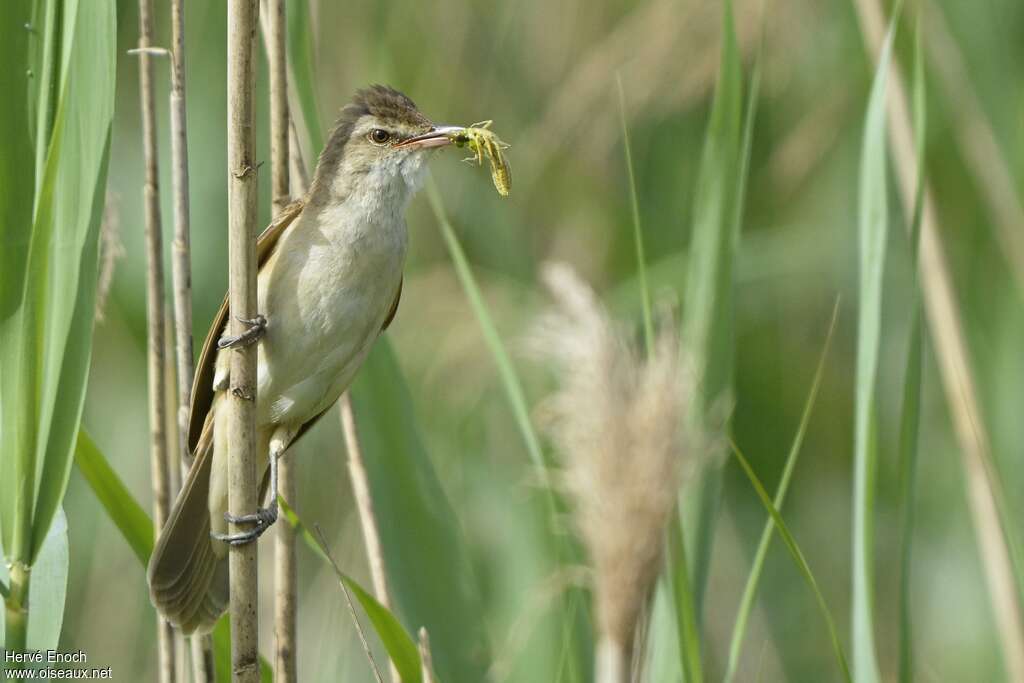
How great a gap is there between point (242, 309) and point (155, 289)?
0.69 meters

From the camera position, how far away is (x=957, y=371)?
3109 millimetres

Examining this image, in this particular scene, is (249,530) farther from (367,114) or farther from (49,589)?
(367,114)

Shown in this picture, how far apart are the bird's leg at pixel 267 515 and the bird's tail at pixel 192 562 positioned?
0.15 metres

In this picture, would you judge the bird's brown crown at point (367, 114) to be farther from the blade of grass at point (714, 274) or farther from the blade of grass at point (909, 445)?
the blade of grass at point (909, 445)

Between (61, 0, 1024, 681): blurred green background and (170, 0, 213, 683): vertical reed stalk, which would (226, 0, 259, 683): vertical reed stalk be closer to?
(170, 0, 213, 683): vertical reed stalk

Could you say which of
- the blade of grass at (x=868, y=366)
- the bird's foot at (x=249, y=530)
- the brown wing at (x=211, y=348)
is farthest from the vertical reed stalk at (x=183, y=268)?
the blade of grass at (x=868, y=366)

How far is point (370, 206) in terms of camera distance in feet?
9.23

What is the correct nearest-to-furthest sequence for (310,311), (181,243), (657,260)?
(181,243) → (310,311) → (657,260)

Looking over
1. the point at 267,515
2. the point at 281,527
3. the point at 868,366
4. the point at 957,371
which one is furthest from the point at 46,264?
the point at 957,371

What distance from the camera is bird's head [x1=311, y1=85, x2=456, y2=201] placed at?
2.83 metres

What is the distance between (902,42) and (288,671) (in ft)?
7.46

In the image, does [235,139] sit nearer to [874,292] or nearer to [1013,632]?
[874,292]

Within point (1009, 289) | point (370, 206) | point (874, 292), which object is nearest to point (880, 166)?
point (874, 292)

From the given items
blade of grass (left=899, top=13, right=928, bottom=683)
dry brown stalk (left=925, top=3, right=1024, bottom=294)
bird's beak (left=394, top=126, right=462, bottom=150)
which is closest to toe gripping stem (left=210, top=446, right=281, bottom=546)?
bird's beak (left=394, top=126, right=462, bottom=150)
